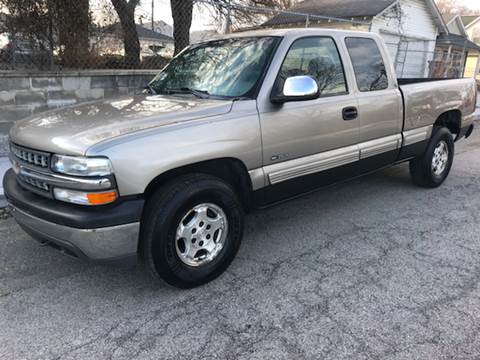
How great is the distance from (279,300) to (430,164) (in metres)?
3.31

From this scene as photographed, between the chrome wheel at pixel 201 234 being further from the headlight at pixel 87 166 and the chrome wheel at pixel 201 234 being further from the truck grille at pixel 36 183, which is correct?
the truck grille at pixel 36 183

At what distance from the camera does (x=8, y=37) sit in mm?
6492

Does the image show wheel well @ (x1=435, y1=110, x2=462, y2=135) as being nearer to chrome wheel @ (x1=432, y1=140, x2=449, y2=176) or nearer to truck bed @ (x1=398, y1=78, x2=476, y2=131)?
truck bed @ (x1=398, y1=78, x2=476, y2=131)

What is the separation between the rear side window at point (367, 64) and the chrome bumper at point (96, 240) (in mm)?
2770

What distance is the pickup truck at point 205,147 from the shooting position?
2723 mm

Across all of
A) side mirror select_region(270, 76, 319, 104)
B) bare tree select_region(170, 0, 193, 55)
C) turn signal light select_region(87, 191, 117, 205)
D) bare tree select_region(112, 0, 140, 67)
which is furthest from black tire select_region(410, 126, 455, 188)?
bare tree select_region(170, 0, 193, 55)

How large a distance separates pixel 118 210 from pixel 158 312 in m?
0.79

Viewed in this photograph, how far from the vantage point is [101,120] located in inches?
120

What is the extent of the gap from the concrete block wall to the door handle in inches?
171

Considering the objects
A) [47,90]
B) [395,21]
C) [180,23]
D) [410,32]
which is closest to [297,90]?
[47,90]

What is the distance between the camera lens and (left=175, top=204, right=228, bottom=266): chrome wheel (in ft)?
10.2

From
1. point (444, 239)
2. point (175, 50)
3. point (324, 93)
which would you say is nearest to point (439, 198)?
point (444, 239)

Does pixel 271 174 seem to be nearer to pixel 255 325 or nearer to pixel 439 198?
pixel 255 325

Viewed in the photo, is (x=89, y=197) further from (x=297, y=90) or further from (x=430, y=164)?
(x=430, y=164)
